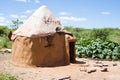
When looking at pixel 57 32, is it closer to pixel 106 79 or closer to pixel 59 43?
pixel 59 43

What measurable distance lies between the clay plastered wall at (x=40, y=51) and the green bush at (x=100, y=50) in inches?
167

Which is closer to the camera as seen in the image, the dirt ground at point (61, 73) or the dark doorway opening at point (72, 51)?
the dirt ground at point (61, 73)

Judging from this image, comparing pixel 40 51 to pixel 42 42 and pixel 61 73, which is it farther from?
pixel 61 73

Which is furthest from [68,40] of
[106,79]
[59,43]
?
[106,79]

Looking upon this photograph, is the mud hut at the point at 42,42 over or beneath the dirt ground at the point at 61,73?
over

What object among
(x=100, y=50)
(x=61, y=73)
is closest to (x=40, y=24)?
(x=61, y=73)

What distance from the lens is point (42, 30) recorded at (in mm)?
14086

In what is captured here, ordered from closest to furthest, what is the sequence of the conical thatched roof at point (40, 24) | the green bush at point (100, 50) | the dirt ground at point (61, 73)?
the dirt ground at point (61, 73) < the conical thatched roof at point (40, 24) < the green bush at point (100, 50)

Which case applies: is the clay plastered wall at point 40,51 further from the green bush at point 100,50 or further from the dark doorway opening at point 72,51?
the green bush at point 100,50

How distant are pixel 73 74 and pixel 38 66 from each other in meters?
2.38

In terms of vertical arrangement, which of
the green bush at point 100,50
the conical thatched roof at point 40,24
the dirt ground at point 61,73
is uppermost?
the conical thatched roof at point 40,24

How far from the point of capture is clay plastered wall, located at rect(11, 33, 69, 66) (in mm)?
13898

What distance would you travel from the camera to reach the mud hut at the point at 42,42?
13906 mm

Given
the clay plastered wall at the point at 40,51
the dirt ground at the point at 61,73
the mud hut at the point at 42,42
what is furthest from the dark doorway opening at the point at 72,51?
the dirt ground at the point at 61,73
